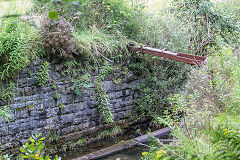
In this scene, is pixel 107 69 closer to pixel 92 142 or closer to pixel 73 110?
pixel 73 110

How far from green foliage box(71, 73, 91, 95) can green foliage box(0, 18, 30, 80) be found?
53.9 inches

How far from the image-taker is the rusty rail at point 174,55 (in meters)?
5.88

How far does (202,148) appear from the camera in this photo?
2344 mm

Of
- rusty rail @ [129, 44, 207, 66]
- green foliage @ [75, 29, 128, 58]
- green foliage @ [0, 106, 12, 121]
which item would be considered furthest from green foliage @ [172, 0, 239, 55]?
green foliage @ [0, 106, 12, 121]

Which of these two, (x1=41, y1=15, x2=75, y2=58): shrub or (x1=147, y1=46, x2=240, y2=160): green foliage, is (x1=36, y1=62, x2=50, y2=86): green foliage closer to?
(x1=41, y1=15, x2=75, y2=58): shrub

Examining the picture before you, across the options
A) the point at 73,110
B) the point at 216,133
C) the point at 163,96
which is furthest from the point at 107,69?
the point at 216,133

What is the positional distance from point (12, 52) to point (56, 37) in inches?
43.3

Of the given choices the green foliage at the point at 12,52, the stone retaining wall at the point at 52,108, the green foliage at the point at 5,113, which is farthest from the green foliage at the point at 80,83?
the green foliage at the point at 5,113

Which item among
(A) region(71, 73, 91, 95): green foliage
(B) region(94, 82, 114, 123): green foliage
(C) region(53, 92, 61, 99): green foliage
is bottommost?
(B) region(94, 82, 114, 123): green foliage

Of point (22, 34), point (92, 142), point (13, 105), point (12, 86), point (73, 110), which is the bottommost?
point (92, 142)

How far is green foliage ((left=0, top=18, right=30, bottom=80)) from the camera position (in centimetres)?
504

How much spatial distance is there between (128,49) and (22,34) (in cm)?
327

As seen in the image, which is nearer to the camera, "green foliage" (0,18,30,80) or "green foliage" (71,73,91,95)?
"green foliage" (0,18,30,80)

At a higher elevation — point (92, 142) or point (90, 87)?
point (90, 87)
